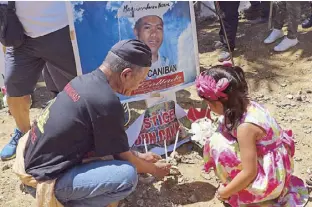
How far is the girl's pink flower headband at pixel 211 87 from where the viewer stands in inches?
86.6

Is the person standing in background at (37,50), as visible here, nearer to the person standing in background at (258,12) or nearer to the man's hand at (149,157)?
the man's hand at (149,157)

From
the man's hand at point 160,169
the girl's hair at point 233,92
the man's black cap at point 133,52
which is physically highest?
the man's black cap at point 133,52

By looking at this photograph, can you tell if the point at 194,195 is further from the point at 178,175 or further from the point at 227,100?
the point at 227,100

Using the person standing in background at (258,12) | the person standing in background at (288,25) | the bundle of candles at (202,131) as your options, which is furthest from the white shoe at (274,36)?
the bundle of candles at (202,131)

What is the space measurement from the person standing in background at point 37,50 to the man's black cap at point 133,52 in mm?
846

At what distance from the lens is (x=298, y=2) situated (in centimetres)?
467

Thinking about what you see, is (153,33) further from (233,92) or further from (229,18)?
(229,18)

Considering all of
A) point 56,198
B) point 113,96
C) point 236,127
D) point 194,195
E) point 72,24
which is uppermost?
point 72,24

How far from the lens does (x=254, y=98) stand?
3.87 m

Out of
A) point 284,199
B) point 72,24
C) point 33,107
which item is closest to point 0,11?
point 72,24

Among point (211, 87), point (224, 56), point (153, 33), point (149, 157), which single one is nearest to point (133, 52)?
point (211, 87)

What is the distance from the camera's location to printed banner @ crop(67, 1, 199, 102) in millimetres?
2850

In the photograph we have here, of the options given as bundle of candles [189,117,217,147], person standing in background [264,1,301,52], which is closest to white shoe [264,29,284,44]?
person standing in background [264,1,301,52]

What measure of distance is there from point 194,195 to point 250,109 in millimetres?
686
